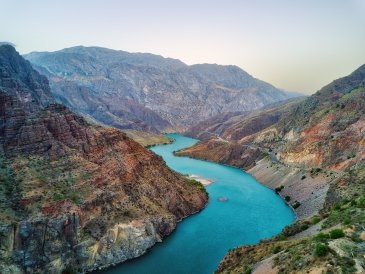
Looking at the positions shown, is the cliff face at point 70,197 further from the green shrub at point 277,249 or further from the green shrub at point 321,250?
the green shrub at point 321,250

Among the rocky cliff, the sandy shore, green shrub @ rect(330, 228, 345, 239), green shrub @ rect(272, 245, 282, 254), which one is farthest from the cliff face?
the sandy shore

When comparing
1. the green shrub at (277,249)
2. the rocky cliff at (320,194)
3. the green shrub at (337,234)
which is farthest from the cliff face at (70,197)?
the green shrub at (337,234)

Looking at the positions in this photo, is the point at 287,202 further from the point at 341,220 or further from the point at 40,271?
the point at 40,271

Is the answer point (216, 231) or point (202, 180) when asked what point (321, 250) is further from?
point (202, 180)

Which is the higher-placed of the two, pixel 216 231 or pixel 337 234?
pixel 337 234

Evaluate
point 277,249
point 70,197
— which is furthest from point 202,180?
point 277,249

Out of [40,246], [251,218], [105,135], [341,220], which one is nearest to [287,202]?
[251,218]

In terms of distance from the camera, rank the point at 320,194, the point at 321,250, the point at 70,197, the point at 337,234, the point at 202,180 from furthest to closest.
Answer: the point at 202,180 → the point at 320,194 → the point at 70,197 → the point at 337,234 → the point at 321,250
